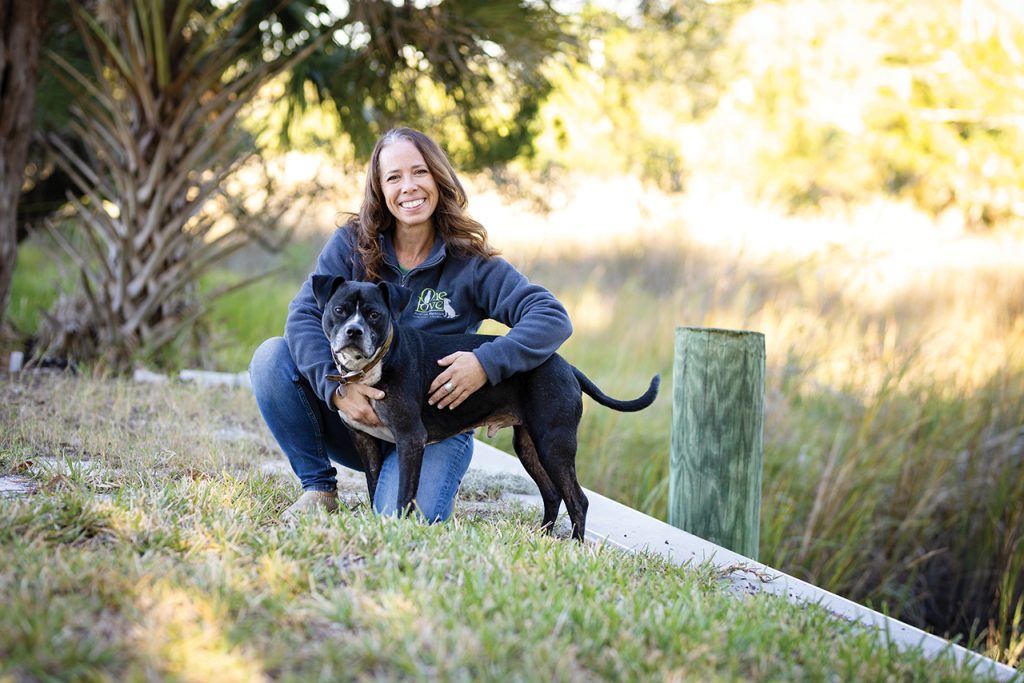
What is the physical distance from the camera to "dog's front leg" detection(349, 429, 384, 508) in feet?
10.5

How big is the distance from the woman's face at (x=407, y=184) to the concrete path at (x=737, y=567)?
1.30 metres

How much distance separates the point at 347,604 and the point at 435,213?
5.71 feet

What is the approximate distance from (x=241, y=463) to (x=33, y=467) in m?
0.83

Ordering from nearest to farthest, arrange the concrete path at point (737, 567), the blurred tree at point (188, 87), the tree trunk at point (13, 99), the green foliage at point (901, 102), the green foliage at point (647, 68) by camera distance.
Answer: the concrete path at point (737, 567) → the tree trunk at point (13, 99) → the blurred tree at point (188, 87) → the green foliage at point (647, 68) → the green foliage at point (901, 102)

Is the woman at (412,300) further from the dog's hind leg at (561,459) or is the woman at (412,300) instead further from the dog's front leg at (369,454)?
the dog's hind leg at (561,459)

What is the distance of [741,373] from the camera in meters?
3.72

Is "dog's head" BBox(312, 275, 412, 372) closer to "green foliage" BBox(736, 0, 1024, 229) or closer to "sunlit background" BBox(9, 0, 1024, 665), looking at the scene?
"sunlit background" BBox(9, 0, 1024, 665)

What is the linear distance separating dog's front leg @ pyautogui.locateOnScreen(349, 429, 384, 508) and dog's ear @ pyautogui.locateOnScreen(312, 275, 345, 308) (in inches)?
20.3

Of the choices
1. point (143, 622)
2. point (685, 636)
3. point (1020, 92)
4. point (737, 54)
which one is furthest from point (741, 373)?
point (737, 54)

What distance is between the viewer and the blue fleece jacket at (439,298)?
3129 millimetres

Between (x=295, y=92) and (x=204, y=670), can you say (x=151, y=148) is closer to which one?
(x=295, y=92)

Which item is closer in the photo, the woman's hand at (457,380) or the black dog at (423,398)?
the black dog at (423,398)

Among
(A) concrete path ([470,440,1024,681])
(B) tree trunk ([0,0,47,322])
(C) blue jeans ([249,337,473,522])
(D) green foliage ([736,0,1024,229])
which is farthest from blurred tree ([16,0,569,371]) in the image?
(D) green foliage ([736,0,1024,229])

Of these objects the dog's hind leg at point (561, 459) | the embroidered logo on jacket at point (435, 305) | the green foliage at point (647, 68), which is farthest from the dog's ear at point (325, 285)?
the green foliage at point (647, 68)
